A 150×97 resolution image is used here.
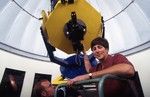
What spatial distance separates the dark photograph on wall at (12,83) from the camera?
2.99 metres

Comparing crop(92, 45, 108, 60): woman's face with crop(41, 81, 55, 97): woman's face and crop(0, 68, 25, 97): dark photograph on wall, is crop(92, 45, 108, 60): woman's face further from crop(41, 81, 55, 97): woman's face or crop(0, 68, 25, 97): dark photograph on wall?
crop(0, 68, 25, 97): dark photograph on wall

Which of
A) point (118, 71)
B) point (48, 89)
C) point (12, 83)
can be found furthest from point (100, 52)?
point (12, 83)

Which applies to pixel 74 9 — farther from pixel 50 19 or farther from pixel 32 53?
pixel 32 53

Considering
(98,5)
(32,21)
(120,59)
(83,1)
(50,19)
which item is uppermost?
(98,5)

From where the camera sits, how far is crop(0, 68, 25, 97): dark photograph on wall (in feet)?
9.82

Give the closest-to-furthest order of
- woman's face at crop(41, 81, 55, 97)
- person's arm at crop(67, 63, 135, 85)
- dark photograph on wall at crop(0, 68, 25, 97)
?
person's arm at crop(67, 63, 135, 85), woman's face at crop(41, 81, 55, 97), dark photograph on wall at crop(0, 68, 25, 97)

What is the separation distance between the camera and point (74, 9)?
1.52 metres

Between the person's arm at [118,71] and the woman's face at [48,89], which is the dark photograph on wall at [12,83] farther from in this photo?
the person's arm at [118,71]

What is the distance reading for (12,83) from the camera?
10.5ft

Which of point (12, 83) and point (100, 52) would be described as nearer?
point (100, 52)

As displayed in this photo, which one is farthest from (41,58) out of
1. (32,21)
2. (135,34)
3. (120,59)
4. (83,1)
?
(120,59)

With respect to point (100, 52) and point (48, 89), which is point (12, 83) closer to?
point (48, 89)

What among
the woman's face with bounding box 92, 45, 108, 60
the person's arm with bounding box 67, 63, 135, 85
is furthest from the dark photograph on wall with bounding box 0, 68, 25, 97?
the person's arm with bounding box 67, 63, 135, 85

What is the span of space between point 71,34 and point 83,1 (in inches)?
12.1
